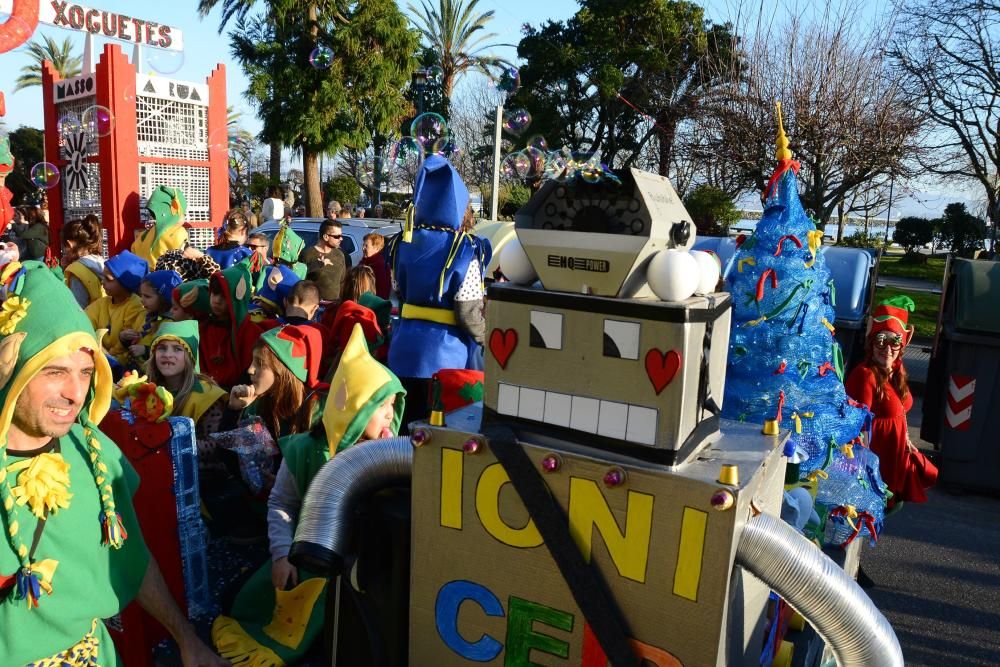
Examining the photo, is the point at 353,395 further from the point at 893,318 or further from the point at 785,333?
the point at 893,318

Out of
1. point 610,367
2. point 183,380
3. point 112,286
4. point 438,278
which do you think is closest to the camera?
point 610,367

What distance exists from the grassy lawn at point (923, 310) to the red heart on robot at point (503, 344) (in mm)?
10557

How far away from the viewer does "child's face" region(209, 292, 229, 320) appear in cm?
498

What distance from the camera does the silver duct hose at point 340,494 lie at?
1.92 meters

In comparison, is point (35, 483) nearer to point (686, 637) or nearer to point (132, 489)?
point (132, 489)

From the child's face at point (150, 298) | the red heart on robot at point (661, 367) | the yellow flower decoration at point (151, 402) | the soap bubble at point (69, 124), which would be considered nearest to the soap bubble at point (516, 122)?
the child's face at point (150, 298)

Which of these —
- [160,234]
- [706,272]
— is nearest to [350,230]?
[160,234]

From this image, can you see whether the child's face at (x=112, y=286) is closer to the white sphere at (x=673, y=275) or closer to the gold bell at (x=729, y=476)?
the white sphere at (x=673, y=275)

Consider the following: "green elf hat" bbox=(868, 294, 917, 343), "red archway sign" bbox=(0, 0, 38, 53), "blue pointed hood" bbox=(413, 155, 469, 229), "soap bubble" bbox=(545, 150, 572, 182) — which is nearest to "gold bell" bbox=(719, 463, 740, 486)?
"soap bubble" bbox=(545, 150, 572, 182)

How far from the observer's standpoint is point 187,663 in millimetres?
2094

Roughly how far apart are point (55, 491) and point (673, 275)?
146 centimetres

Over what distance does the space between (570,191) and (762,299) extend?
71.0 inches

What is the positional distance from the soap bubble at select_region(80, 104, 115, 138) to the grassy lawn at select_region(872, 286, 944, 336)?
11.3 metres

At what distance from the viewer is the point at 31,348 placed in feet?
5.52
